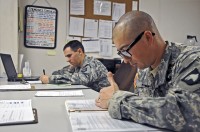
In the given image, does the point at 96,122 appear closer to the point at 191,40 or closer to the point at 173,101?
the point at 173,101

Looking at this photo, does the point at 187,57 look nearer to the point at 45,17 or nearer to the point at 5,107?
the point at 5,107

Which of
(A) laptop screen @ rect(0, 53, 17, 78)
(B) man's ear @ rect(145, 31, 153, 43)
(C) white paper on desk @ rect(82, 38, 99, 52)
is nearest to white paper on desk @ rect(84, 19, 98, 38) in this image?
(C) white paper on desk @ rect(82, 38, 99, 52)

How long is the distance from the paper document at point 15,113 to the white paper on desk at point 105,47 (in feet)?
8.40

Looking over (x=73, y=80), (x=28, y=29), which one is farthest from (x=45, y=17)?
(x=73, y=80)

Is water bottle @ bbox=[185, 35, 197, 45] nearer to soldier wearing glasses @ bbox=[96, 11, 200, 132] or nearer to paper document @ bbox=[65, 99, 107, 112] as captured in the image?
soldier wearing glasses @ bbox=[96, 11, 200, 132]

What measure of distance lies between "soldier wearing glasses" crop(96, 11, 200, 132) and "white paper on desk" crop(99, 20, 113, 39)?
8.04 ft

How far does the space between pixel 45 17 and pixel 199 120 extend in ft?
9.93

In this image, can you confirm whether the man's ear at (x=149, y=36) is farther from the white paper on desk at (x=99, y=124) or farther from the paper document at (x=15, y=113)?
the paper document at (x=15, y=113)

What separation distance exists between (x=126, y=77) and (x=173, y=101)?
55.2 inches

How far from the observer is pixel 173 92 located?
0.79 m

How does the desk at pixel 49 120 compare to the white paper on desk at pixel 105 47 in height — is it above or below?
below

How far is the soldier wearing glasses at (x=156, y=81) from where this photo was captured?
2.46 feet

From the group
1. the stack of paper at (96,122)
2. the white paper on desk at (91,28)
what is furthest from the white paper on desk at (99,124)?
the white paper on desk at (91,28)

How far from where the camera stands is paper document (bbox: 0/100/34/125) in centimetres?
88
